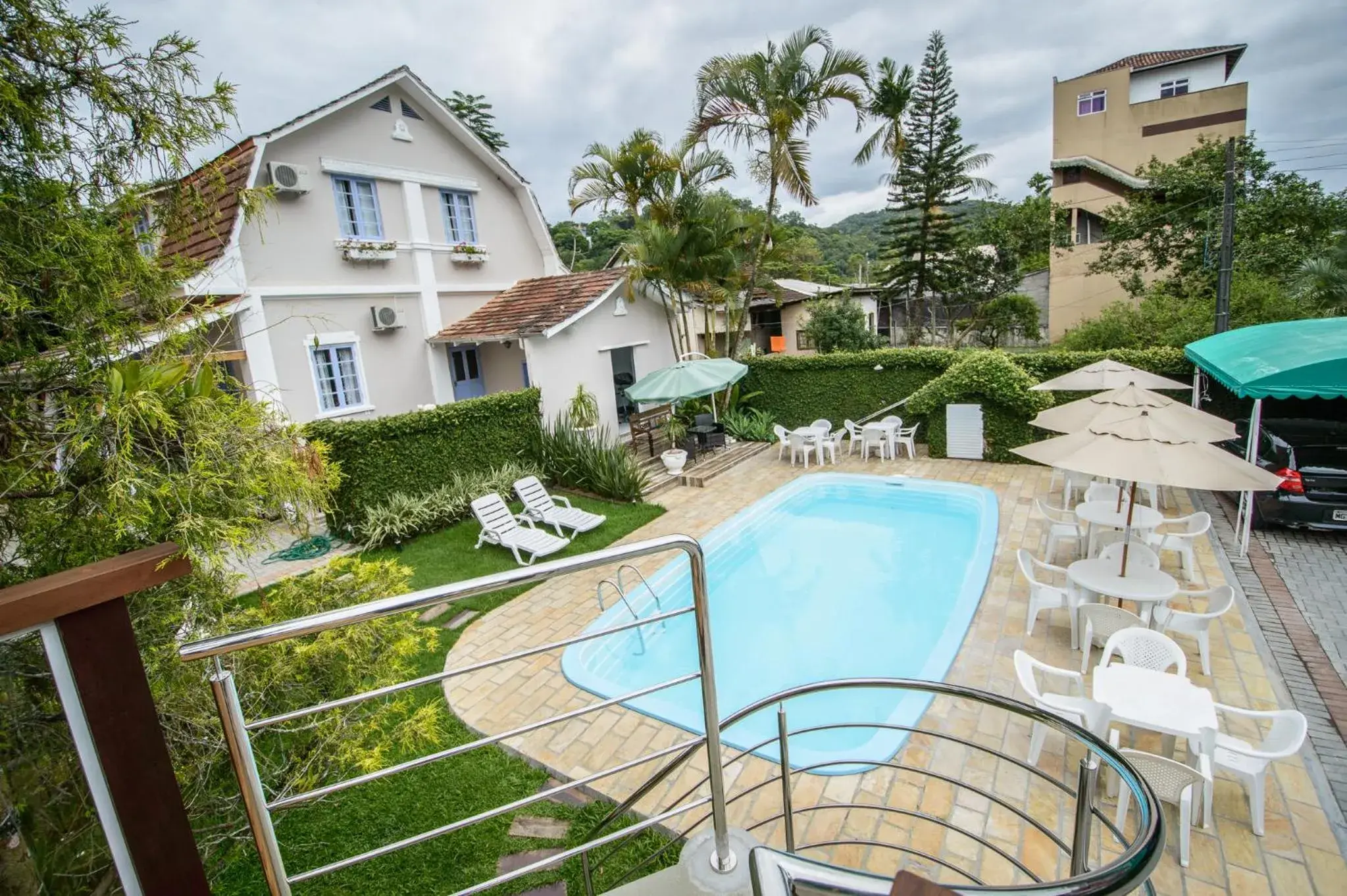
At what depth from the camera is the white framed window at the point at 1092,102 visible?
32.2 metres

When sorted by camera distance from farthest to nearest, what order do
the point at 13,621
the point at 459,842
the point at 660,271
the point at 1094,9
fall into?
the point at 660,271
the point at 1094,9
the point at 459,842
the point at 13,621

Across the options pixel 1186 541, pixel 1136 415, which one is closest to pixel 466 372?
pixel 1136 415

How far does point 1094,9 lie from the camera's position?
13.7 metres

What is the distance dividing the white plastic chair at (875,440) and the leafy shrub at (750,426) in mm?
2952

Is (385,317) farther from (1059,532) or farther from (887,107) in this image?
(887,107)

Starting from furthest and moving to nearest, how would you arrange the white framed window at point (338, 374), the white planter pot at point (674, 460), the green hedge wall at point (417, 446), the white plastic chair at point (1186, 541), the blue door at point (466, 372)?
the blue door at point (466, 372)
the white planter pot at point (674, 460)
the white framed window at point (338, 374)
the green hedge wall at point (417, 446)
the white plastic chair at point (1186, 541)

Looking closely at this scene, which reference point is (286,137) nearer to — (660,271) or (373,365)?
(373,365)

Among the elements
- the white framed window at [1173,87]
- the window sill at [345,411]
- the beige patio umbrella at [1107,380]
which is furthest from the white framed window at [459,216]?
the white framed window at [1173,87]

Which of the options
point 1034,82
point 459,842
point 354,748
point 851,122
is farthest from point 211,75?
point 1034,82

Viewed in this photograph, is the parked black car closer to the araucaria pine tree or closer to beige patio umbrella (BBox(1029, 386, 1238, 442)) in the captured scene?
beige patio umbrella (BBox(1029, 386, 1238, 442))

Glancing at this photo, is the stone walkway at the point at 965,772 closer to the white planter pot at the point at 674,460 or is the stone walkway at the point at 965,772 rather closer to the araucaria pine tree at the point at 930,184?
the white planter pot at the point at 674,460

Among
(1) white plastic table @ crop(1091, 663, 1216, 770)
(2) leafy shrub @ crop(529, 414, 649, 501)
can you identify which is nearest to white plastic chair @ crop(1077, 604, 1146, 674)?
(1) white plastic table @ crop(1091, 663, 1216, 770)

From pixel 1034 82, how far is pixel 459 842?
41.7 metres

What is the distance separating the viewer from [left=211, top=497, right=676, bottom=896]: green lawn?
4.10 m
